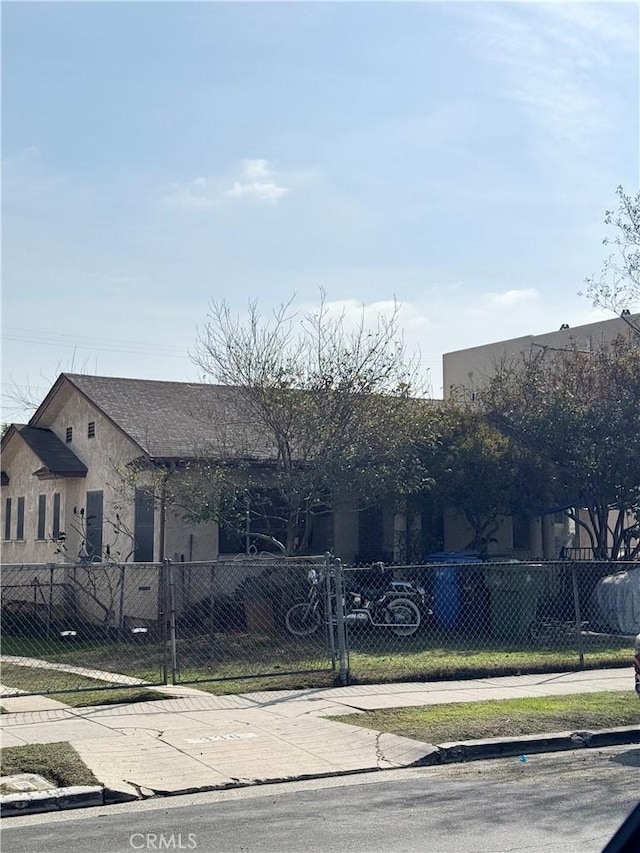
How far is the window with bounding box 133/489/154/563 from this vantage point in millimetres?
21812

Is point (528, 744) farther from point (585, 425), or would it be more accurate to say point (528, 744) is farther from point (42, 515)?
point (42, 515)

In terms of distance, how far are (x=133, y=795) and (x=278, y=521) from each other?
14.2 meters

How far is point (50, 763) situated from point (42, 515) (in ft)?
59.5

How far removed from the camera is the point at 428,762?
9.14 metres

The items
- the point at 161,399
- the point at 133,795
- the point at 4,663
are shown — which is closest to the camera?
the point at 133,795

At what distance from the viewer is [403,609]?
59.1ft

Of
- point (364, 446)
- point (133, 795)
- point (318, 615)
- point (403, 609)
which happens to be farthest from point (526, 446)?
point (133, 795)

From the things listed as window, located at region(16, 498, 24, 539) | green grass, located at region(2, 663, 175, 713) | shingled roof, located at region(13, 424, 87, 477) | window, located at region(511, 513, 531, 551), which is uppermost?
shingled roof, located at region(13, 424, 87, 477)

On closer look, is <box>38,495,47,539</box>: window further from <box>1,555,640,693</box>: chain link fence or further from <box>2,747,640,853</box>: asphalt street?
<box>2,747,640,853</box>: asphalt street

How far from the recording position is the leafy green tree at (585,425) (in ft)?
67.8

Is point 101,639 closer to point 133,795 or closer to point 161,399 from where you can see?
point 161,399

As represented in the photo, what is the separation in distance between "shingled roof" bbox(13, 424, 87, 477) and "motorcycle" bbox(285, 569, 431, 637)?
8367 millimetres

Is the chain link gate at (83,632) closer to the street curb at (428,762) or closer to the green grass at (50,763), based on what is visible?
the green grass at (50,763)

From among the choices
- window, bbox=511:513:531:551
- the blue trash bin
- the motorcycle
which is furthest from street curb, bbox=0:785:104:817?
window, bbox=511:513:531:551
